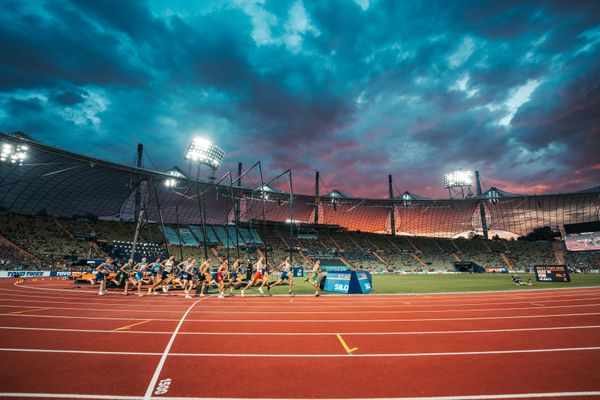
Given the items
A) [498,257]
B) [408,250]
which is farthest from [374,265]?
[498,257]

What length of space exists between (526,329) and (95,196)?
200 ft

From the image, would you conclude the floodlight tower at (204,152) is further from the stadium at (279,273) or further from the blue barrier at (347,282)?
the blue barrier at (347,282)

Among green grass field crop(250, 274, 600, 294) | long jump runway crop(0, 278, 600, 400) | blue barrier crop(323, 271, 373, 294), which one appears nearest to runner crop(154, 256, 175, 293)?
green grass field crop(250, 274, 600, 294)

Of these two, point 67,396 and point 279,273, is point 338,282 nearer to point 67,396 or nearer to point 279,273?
point 67,396

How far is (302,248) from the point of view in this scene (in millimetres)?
62812

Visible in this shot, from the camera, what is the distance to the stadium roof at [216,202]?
37188mm

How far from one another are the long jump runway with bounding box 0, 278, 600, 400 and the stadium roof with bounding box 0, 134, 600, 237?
46.2 ft

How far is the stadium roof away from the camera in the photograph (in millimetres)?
37188

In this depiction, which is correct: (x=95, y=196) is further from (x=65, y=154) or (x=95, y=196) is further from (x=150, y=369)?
(x=150, y=369)

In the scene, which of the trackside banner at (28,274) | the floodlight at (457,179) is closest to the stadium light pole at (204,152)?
the trackside banner at (28,274)

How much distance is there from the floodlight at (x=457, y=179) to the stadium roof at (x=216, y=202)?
14.2ft

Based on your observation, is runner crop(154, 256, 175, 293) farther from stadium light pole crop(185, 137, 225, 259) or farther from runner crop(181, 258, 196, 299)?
stadium light pole crop(185, 137, 225, 259)

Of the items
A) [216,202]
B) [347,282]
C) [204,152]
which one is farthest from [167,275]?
[216,202]

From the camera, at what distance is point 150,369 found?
4.27 m
